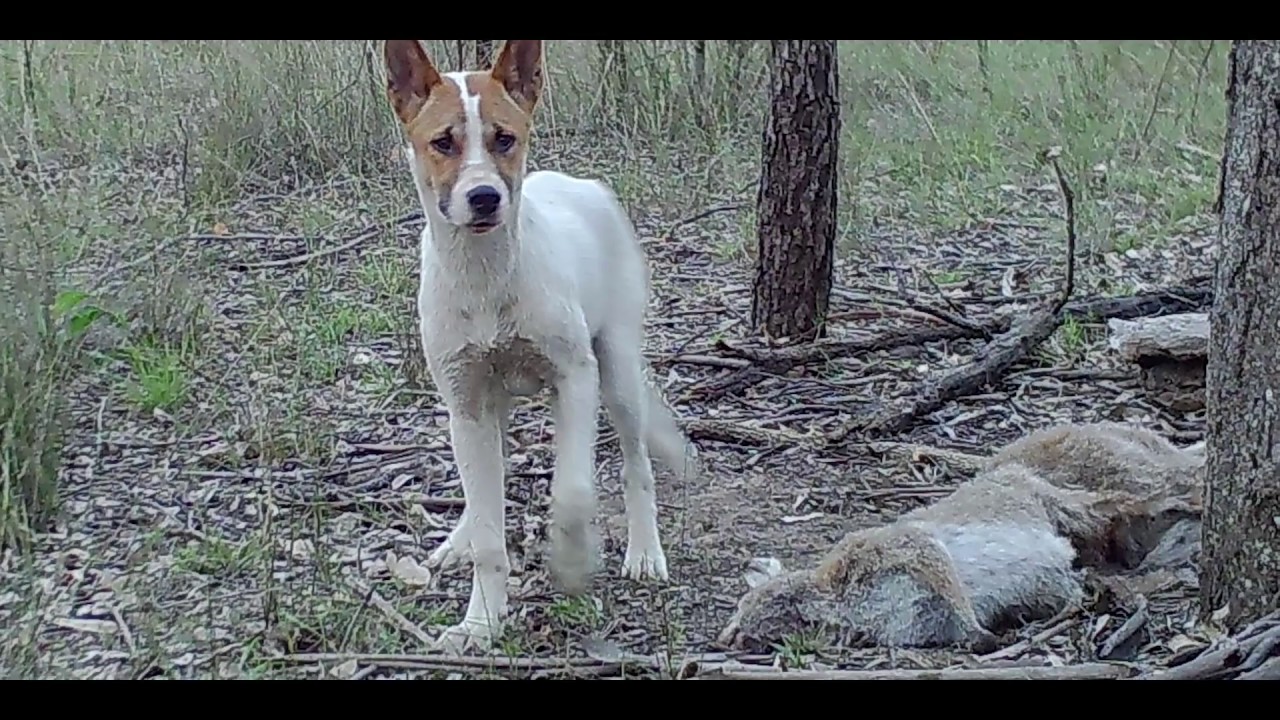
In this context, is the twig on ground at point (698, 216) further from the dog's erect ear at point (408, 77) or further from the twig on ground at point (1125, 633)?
the twig on ground at point (1125, 633)

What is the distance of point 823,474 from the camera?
406cm

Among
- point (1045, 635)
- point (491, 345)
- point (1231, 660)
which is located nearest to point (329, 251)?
point (491, 345)

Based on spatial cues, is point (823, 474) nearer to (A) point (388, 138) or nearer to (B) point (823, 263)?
(B) point (823, 263)

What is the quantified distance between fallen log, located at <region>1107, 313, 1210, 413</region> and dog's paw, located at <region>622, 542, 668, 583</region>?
1.62 m

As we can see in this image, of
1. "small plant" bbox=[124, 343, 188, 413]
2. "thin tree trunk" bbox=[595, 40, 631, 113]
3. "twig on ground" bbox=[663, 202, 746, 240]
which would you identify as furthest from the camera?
"thin tree trunk" bbox=[595, 40, 631, 113]

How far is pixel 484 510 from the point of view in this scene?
3.26 metres

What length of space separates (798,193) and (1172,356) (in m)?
1.27

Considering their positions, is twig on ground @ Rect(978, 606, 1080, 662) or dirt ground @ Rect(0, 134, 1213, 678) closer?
twig on ground @ Rect(978, 606, 1080, 662)

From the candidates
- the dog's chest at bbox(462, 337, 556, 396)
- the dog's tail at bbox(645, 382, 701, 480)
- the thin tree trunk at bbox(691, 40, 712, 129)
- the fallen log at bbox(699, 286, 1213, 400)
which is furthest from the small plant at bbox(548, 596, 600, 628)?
the thin tree trunk at bbox(691, 40, 712, 129)

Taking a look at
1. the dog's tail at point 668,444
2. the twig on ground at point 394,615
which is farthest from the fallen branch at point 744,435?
the twig on ground at point 394,615

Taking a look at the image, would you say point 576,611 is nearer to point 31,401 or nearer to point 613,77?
point 31,401

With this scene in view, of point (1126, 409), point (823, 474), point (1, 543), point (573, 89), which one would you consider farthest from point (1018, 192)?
point (1, 543)

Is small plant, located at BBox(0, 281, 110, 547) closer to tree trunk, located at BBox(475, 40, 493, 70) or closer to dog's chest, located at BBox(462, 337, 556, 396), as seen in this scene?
dog's chest, located at BBox(462, 337, 556, 396)

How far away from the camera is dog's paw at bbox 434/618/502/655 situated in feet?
10.1
